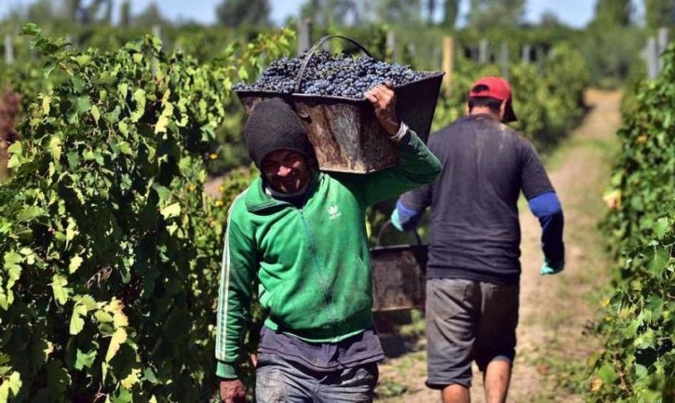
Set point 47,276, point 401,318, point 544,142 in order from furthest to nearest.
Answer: point 544,142, point 401,318, point 47,276

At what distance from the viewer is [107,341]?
3.73 meters

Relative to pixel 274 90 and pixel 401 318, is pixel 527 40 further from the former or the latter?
pixel 274 90

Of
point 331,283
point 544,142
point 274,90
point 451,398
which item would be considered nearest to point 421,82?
point 274,90

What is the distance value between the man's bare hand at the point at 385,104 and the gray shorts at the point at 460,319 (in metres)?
1.58

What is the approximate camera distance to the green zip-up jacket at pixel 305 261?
3.78 metres

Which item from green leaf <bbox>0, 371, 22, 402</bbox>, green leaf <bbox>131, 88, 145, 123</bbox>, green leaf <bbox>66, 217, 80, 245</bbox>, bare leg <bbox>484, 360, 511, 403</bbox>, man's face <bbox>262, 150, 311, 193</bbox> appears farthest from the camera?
bare leg <bbox>484, 360, 511, 403</bbox>

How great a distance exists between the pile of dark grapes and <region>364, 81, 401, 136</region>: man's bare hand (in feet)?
0.19

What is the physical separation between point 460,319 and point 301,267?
160cm

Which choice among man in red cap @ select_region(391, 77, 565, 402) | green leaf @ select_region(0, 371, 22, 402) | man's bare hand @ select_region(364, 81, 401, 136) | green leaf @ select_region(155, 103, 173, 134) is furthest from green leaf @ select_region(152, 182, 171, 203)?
man in red cap @ select_region(391, 77, 565, 402)

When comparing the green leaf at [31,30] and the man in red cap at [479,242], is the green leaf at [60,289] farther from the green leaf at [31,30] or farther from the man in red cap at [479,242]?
the man in red cap at [479,242]

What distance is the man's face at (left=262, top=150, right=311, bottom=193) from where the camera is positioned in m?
3.73

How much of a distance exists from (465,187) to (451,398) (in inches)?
38.1

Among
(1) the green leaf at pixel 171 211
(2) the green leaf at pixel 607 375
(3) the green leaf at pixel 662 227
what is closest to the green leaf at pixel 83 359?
(1) the green leaf at pixel 171 211

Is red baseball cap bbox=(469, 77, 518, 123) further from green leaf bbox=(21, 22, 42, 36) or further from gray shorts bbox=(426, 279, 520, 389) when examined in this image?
green leaf bbox=(21, 22, 42, 36)
